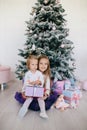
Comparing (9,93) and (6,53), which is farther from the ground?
(6,53)

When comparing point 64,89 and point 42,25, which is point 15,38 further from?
point 64,89

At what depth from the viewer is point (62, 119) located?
8.10 ft

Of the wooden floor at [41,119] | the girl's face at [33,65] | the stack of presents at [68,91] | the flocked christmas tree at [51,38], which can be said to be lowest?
the wooden floor at [41,119]

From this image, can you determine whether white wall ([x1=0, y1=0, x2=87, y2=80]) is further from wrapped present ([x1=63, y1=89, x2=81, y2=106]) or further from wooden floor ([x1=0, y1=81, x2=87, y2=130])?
wooden floor ([x1=0, y1=81, x2=87, y2=130])

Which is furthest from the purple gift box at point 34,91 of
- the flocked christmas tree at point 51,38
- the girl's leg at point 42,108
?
the flocked christmas tree at point 51,38

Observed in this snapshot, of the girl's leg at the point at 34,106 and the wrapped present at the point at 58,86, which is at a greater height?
the wrapped present at the point at 58,86

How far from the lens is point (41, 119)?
2471 mm

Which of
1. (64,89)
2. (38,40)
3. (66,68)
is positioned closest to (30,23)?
(38,40)

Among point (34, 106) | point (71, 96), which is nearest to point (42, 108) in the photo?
point (34, 106)

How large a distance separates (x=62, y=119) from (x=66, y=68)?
1285 mm

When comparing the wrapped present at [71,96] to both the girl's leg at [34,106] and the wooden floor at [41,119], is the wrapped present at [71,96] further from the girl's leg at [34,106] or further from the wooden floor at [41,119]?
the girl's leg at [34,106]

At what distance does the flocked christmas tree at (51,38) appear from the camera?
3447 millimetres

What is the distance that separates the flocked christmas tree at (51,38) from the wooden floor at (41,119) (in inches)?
32.4

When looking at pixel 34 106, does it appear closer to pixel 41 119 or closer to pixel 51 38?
pixel 41 119
